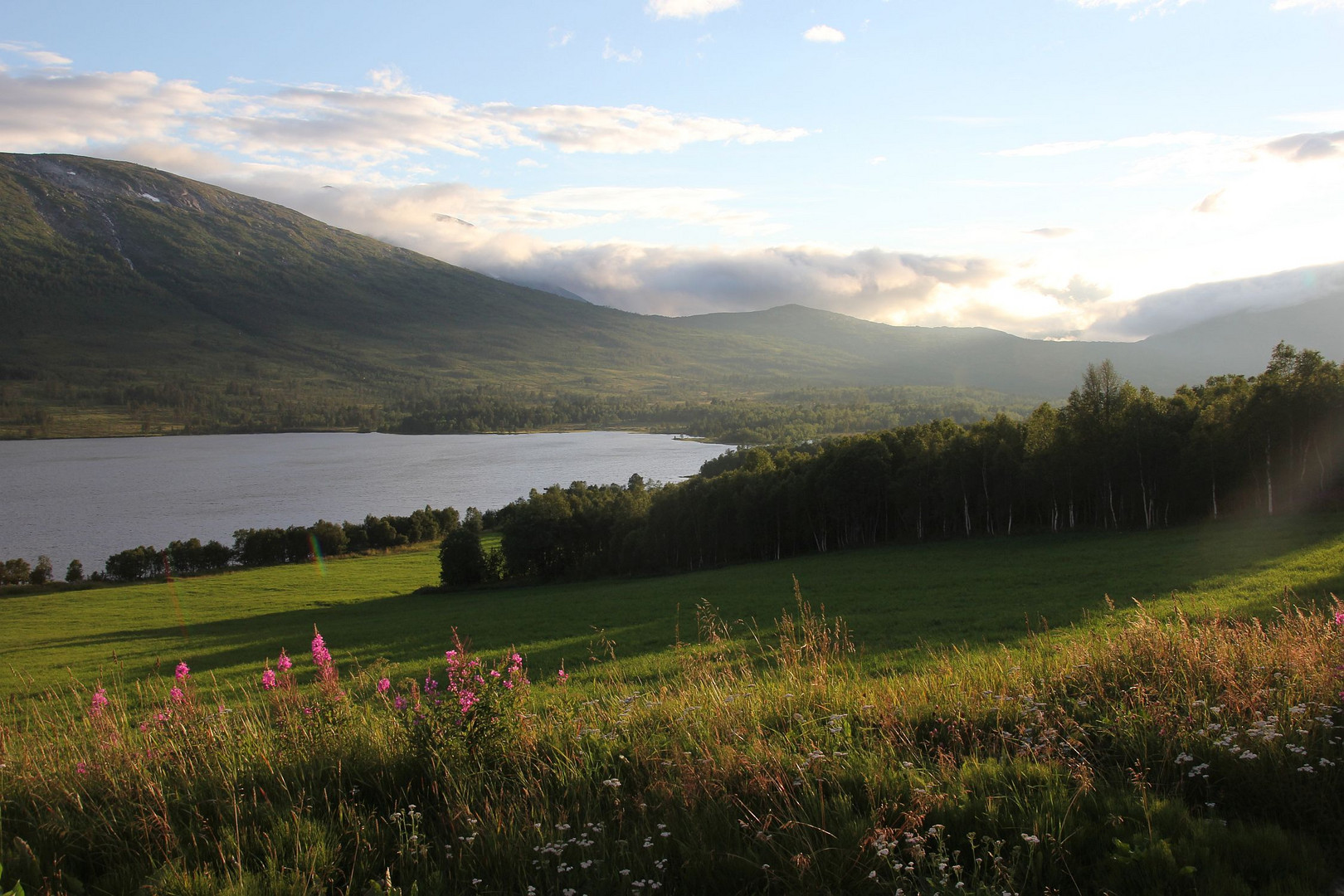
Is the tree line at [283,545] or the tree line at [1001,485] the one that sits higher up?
the tree line at [1001,485]

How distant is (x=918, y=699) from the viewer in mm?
6168

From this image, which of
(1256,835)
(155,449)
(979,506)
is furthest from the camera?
(155,449)

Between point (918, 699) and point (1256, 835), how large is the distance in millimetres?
2401

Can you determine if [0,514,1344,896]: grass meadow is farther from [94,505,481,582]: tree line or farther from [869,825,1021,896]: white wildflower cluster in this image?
[94,505,481,582]: tree line

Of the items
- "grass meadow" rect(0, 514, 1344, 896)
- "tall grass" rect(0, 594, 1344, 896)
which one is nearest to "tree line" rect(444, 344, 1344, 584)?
"grass meadow" rect(0, 514, 1344, 896)

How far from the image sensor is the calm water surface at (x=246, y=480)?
89.4m

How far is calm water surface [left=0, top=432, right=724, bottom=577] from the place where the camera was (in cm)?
8944

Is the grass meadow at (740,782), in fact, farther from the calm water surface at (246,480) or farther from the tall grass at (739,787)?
the calm water surface at (246,480)

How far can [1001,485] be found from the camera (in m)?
53.3

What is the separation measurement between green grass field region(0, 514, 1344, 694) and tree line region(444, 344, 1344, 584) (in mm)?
4698

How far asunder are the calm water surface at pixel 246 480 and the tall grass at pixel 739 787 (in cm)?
8817

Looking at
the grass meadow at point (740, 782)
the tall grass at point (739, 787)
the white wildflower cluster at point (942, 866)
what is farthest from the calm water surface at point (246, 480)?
the white wildflower cluster at point (942, 866)

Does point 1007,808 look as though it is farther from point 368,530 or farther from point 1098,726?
point 368,530

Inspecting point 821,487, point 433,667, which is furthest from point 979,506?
point 433,667
